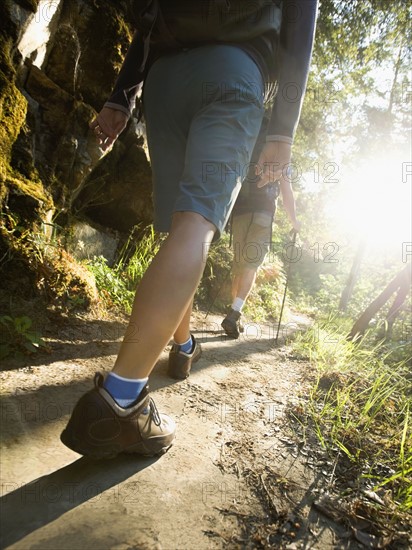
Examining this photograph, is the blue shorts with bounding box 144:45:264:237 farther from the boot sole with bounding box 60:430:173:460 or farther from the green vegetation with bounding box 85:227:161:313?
the green vegetation with bounding box 85:227:161:313

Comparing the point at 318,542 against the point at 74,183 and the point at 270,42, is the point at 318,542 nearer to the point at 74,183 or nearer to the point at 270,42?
the point at 270,42

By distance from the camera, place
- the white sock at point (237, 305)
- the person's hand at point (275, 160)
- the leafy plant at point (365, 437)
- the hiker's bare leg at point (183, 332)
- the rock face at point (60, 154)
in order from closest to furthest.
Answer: the leafy plant at point (365, 437) < the person's hand at point (275, 160) < the hiker's bare leg at point (183, 332) < the rock face at point (60, 154) < the white sock at point (237, 305)

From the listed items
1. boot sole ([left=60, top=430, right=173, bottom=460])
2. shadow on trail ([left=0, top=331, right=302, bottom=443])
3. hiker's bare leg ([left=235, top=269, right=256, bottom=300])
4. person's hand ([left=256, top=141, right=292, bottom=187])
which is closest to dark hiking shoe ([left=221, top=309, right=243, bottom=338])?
hiker's bare leg ([left=235, top=269, right=256, bottom=300])

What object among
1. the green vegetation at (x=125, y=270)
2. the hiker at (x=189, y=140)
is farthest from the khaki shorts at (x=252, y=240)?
the hiker at (x=189, y=140)

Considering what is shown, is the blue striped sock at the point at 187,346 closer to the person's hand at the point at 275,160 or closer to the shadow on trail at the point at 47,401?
the shadow on trail at the point at 47,401

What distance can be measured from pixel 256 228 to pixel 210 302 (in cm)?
140

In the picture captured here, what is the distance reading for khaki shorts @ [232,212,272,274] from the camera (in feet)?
12.5

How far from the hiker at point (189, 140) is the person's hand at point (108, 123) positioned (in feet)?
0.77

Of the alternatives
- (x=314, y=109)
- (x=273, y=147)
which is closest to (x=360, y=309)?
Result: (x=314, y=109)

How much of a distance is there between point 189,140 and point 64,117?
2.40 m

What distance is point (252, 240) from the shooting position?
392 centimetres

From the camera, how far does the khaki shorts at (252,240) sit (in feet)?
12.5

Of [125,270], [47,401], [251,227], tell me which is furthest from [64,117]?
[47,401]

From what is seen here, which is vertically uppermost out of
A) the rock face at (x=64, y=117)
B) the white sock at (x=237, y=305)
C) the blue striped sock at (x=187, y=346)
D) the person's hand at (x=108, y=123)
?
the rock face at (x=64, y=117)
